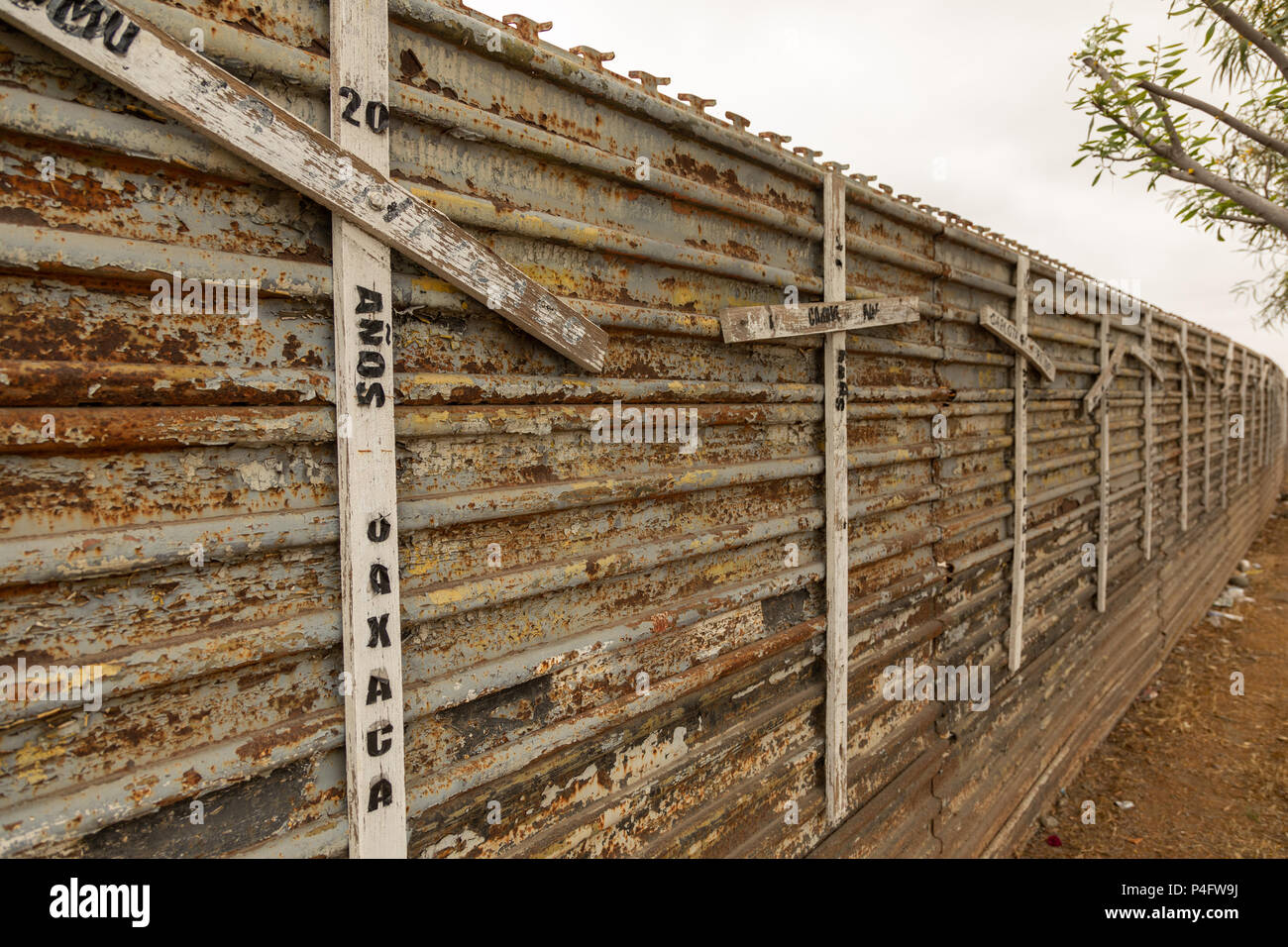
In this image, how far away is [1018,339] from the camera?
4.73 meters

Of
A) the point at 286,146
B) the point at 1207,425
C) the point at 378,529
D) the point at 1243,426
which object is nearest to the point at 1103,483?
the point at 1207,425

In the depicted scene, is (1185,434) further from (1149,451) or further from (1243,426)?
(1243,426)

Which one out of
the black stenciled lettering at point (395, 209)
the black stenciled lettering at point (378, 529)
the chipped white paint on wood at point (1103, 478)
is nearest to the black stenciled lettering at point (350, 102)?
the black stenciled lettering at point (395, 209)

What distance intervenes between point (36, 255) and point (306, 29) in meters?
0.82

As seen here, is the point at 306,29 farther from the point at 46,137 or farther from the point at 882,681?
the point at 882,681

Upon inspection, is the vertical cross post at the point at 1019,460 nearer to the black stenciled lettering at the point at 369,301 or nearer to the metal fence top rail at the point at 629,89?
the metal fence top rail at the point at 629,89

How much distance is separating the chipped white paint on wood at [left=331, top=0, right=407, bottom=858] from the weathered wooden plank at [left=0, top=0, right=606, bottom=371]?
0.06m

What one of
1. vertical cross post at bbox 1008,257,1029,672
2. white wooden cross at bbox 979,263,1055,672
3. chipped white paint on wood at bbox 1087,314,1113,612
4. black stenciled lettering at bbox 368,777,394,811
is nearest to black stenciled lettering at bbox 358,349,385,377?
black stenciled lettering at bbox 368,777,394,811

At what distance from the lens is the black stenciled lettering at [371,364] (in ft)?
5.56

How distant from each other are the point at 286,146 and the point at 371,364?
1.67 ft

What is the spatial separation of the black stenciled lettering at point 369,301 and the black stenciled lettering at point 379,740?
105cm

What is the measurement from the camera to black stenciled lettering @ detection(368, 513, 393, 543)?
170cm

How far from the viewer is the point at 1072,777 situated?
6031 millimetres
